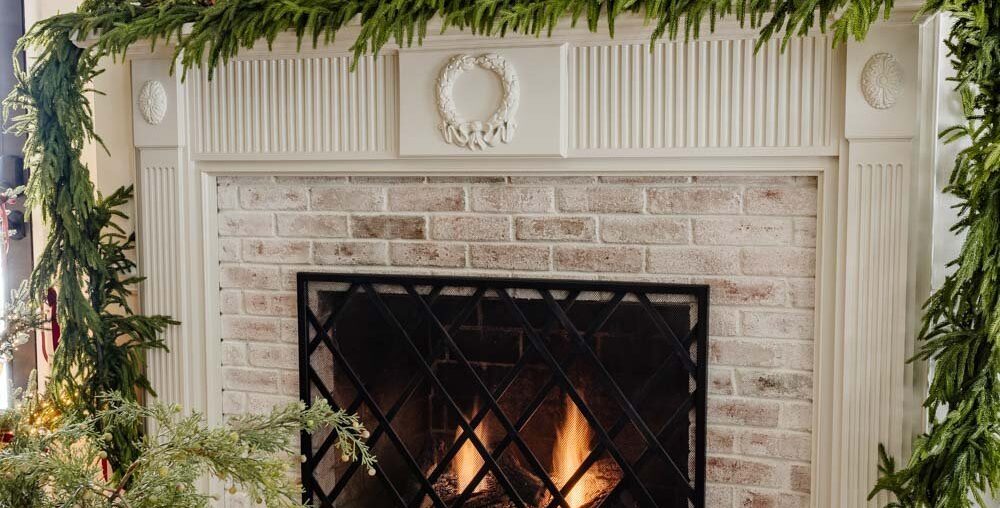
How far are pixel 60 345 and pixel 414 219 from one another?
0.93 meters

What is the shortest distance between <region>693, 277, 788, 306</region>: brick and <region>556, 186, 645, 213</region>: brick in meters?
0.22

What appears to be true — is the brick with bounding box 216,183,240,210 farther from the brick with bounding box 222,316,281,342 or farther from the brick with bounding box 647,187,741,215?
the brick with bounding box 647,187,741,215

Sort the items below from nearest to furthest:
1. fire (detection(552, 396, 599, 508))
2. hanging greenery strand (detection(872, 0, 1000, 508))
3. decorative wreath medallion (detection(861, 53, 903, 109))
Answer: hanging greenery strand (detection(872, 0, 1000, 508)) → decorative wreath medallion (detection(861, 53, 903, 109)) → fire (detection(552, 396, 599, 508))

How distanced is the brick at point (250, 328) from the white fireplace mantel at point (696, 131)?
0.20 m

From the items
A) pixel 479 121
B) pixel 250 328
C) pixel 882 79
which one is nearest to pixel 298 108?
pixel 479 121

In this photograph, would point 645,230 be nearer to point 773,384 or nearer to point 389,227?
point 773,384

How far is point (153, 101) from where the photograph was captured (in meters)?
2.12

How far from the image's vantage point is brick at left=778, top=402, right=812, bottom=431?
1813mm

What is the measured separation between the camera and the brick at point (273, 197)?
82.5 inches

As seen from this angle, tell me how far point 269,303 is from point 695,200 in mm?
1057

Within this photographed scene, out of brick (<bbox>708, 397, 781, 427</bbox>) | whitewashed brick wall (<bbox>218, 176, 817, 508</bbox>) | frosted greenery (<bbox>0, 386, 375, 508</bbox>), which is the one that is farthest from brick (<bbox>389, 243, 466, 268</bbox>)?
frosted greenery (<bbox>0, 386, 375, 508</bbox>)

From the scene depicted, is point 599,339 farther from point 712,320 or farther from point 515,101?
point 515,101

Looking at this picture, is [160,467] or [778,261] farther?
[778,261]

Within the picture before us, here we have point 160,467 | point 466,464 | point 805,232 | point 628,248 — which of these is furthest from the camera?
point 466,464
